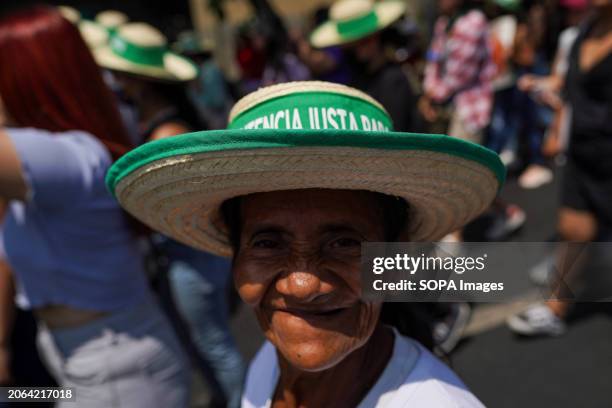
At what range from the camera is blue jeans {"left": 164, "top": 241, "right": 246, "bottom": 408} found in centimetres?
247

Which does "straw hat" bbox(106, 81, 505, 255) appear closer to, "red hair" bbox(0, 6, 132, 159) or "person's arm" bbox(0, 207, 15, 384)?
"red hair" bbox(0, 6, 132, 159)

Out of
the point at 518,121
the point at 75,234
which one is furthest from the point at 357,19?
the point at 518,121

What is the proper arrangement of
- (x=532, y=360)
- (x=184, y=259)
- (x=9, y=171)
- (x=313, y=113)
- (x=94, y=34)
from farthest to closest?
(x=94, y=34) → (x=532, y=360) → (x=184, y=259) → (x=9, y=171) → (x=313, y=113)

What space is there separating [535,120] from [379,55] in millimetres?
3903

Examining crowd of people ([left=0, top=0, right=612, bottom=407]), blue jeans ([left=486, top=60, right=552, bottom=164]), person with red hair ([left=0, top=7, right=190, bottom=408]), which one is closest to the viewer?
crowd of people ([left=0, top=0, right=612, bottom=407])

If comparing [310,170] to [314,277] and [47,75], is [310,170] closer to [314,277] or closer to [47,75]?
[314,277]

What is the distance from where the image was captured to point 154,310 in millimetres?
1918

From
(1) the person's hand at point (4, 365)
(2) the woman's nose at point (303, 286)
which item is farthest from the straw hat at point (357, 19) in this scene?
(2) the woman's nose at point (303, 286)

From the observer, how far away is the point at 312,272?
110 cm

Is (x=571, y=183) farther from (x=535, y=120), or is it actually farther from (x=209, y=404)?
(x=535, y=120)

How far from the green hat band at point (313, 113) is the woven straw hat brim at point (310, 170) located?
4.2 inches

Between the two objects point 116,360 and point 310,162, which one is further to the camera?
point 116,360

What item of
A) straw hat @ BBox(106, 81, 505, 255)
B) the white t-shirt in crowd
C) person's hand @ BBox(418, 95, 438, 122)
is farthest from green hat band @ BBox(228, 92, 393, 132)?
person's hand @ BBox(418, 95, 438, 122)

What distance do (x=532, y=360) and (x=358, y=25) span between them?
6.96 ft
